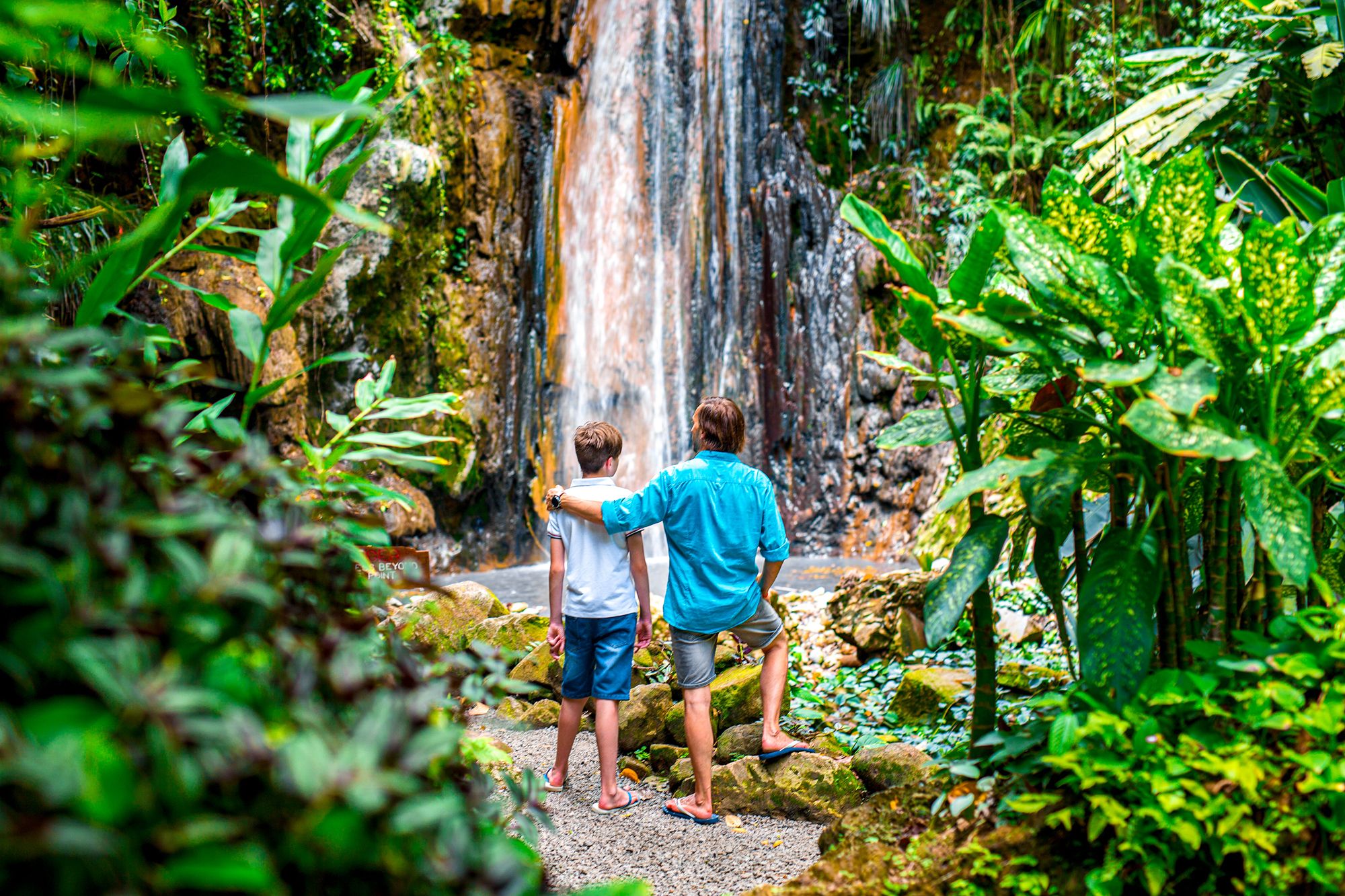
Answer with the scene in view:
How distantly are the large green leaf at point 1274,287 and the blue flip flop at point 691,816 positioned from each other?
7.39 feet

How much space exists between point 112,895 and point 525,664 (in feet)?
12.5

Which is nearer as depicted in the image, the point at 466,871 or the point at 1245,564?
the point at 466,871

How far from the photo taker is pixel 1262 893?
155 cm

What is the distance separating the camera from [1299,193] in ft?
9.01

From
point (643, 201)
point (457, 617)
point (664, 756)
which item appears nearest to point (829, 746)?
point (664, 756)


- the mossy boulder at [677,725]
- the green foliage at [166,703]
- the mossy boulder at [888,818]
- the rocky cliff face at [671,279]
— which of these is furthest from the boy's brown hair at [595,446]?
the rocky cliff face at [671,279]

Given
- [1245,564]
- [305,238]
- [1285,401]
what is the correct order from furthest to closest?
[1245,564] < [1285,401] < [305,238]

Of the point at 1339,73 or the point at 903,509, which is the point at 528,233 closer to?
the point at 903,509

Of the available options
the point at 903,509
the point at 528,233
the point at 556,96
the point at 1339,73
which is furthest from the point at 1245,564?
the point at 556,96

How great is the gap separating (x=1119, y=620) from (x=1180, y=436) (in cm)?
44

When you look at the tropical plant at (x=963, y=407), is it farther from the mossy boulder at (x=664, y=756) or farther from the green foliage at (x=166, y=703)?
the mossy boulder at (x=664, y=756)

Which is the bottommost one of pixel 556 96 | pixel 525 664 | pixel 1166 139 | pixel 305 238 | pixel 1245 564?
pixel 525 664

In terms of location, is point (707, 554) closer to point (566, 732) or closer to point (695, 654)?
point (695, 654)

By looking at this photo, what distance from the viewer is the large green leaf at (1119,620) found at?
5.80ft
